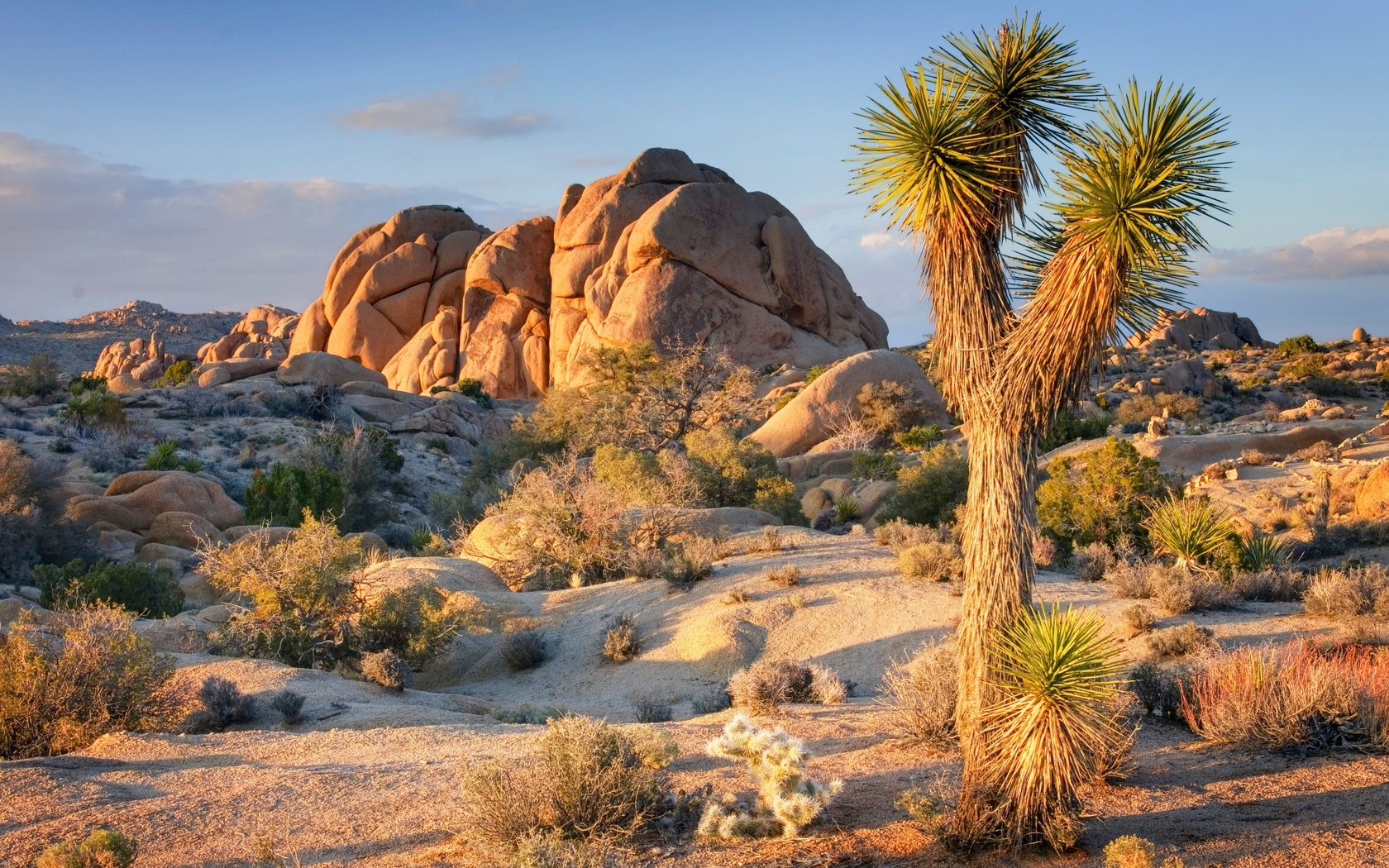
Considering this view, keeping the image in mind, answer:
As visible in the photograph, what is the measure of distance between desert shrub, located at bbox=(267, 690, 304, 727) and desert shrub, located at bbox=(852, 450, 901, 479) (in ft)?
46.4

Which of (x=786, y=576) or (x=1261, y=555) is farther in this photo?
(x=786, y=576)

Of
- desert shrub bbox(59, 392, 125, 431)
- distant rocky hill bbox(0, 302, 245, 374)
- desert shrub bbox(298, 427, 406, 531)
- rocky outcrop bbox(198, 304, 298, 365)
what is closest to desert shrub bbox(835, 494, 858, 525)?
desert shrub bbox(298, 427, 406, 531)

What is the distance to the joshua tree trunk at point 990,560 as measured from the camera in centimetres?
605

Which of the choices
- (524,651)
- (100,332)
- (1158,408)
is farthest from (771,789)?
(100,332)

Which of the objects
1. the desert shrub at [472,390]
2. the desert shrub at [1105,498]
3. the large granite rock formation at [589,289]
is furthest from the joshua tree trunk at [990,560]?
the large granite rock formation at [589,289]

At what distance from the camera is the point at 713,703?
440 inches

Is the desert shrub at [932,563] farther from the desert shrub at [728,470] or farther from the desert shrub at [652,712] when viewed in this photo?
the desert shrub at [728,470]

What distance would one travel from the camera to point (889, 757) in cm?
Answer: 811

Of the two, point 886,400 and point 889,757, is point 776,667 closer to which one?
point 889,757

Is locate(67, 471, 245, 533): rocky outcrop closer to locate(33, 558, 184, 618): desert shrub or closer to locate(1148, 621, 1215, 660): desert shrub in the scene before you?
locate(33, 558, 184, 618): desert shrub

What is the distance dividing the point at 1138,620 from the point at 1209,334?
176ft

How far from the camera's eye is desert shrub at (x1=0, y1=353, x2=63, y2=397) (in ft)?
113

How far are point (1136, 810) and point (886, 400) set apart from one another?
22948mm

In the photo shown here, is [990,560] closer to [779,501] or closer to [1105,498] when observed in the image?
[1105,498]
